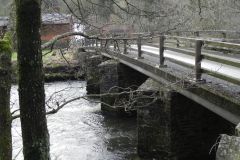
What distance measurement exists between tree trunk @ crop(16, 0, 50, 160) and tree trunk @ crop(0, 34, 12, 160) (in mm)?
837

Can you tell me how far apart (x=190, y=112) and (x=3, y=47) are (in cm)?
678

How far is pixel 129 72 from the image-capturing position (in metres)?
20.4

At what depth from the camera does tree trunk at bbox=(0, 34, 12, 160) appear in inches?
251

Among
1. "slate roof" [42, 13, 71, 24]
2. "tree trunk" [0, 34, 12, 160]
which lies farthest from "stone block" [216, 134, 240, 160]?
"slate roof" [42, 13, 71, 24]

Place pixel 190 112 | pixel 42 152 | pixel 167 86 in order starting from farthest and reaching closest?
pixel 190 112, pixel 167 86, pixel 42 152

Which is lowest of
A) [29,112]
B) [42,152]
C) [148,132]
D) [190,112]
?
[148,132]

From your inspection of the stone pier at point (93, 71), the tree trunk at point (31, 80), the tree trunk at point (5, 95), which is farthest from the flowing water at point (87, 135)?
the tree trunk at point (31, 80)

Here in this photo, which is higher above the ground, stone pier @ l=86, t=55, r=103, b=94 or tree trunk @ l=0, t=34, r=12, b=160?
tree trunk @ l=0, t=34, r=12, b=160

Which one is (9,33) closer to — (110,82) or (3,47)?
(3,47)

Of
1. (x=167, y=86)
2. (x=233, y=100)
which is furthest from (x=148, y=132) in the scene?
(x=233, y=100)

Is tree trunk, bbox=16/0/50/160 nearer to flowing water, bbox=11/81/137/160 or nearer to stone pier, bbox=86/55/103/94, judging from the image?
flowing water, bbox=11/81/137/160

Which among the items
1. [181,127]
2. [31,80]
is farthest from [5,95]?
[181,127]

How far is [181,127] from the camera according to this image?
11938mm

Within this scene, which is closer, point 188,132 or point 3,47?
point 3,47
